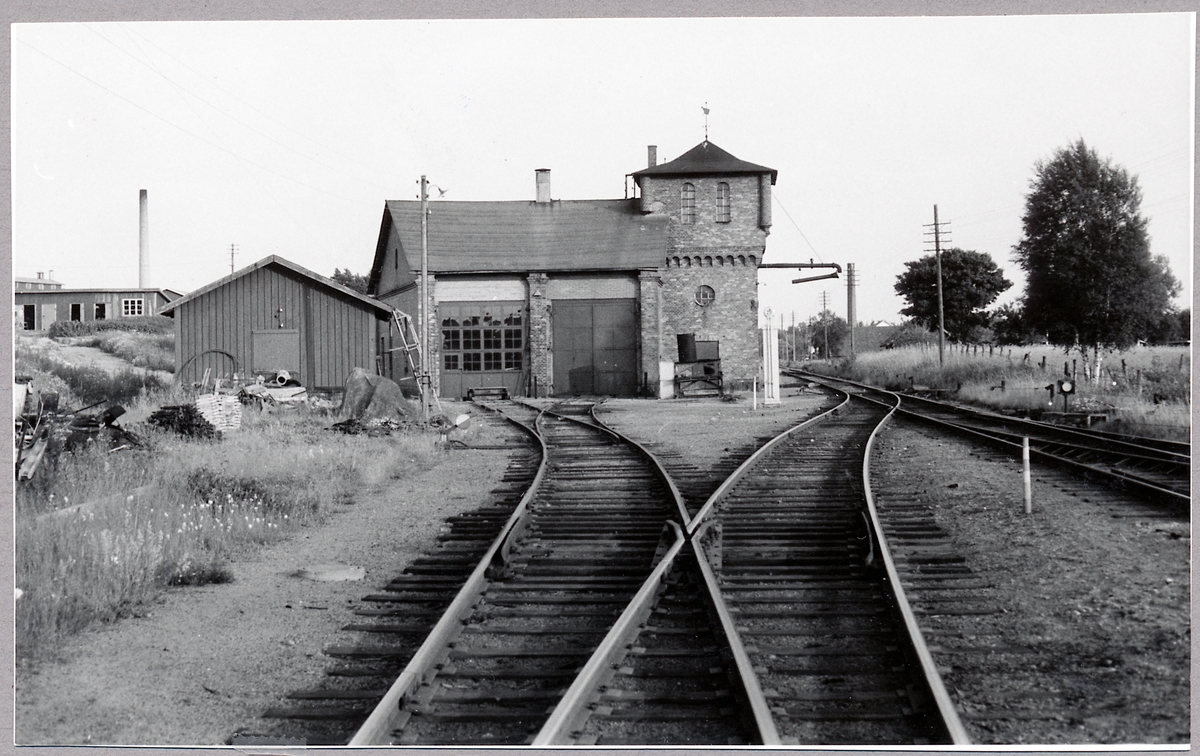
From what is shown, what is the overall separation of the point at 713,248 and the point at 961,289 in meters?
33.8

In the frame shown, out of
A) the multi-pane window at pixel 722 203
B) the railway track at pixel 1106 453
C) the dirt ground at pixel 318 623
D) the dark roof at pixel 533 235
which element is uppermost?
the multi-pane window at pixel 722 203

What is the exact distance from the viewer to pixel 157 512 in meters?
7.82

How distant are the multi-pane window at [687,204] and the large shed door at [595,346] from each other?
4.69 metres

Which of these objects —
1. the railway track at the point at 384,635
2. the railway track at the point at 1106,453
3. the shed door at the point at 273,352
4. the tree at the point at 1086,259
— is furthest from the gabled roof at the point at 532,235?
the railway track at the point at 384,635

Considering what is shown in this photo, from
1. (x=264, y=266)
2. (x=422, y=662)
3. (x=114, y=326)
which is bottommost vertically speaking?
(x=422, y=662)

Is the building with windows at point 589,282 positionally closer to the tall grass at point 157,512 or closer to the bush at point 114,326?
the bush at point 114,326

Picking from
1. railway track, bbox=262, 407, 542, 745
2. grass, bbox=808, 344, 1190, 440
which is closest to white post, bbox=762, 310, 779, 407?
grass, bbox=808, 344, 1190, 440

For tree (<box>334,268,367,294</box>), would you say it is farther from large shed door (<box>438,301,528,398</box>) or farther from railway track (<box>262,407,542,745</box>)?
railway track (<box>262,407,542,745</box>)

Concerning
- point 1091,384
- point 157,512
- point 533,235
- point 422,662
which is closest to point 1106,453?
point 1091,384

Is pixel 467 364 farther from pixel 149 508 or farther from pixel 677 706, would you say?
pixel 677 706

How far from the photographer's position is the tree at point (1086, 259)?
10898mm

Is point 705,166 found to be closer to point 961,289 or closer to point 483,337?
point 483,337

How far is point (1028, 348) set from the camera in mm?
27469

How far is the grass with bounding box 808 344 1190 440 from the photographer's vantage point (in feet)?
47.3
